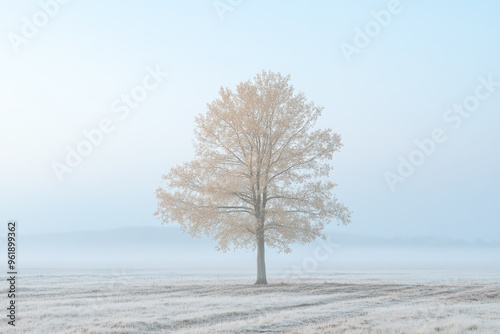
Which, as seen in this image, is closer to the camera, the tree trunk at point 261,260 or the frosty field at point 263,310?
the frosty field at point 263,310

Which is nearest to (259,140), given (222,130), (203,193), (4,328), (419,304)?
(222,130)

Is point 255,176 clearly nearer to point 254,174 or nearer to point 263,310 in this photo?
point 254,174

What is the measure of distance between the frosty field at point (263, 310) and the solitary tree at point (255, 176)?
363 cm

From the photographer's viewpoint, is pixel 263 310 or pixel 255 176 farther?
pixel 255 176

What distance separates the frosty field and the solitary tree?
3.63 metres

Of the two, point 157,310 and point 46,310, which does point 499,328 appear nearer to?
point 157,310

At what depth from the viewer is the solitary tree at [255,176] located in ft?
100

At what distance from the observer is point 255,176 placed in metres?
31.2

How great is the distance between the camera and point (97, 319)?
58.0 ft

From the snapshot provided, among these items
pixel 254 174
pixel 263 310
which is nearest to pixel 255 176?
pixel 254 174

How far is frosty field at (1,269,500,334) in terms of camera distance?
51.1 feet

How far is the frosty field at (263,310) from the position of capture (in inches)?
613

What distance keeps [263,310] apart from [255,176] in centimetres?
1241

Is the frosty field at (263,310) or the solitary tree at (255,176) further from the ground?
the solitary tree at (255,176)
